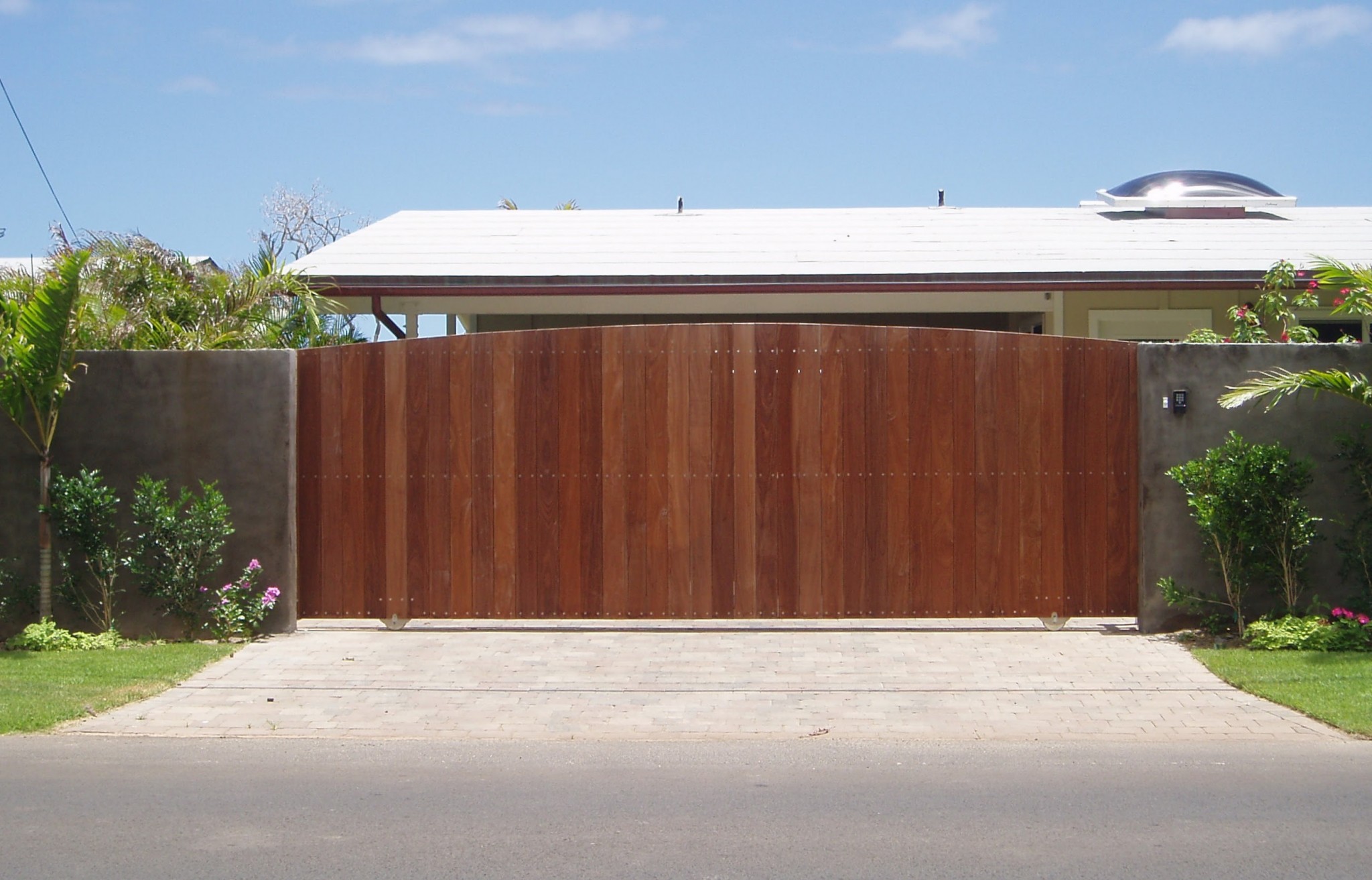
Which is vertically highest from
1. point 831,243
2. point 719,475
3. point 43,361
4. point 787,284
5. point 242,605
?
point 831,243

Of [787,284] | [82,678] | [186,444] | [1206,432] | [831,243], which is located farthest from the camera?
[831,243]

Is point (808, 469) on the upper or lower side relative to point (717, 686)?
upper

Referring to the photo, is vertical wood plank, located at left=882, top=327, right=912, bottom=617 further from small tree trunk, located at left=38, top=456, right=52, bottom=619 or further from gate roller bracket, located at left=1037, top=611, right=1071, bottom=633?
small tree trunk, located at left=38, top=456, right=52, bottom=619

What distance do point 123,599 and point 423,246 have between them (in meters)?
5.79

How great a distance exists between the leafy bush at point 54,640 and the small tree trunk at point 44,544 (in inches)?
4.6

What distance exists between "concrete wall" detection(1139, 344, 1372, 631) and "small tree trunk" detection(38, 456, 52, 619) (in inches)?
311

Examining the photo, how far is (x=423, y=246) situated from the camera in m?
14.1

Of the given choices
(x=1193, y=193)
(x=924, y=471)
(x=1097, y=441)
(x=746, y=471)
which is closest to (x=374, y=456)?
(x=746, y=471)

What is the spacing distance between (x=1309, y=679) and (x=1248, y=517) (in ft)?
4.45

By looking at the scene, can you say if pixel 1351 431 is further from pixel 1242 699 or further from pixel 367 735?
pixel 367 735

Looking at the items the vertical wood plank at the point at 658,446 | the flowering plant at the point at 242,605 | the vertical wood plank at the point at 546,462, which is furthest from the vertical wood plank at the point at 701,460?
the flowering plant at the point at 242,605

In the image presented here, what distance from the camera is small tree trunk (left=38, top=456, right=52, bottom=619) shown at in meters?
9.21

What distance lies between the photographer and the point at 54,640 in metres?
9.16

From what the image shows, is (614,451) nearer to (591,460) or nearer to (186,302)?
(591,460)
